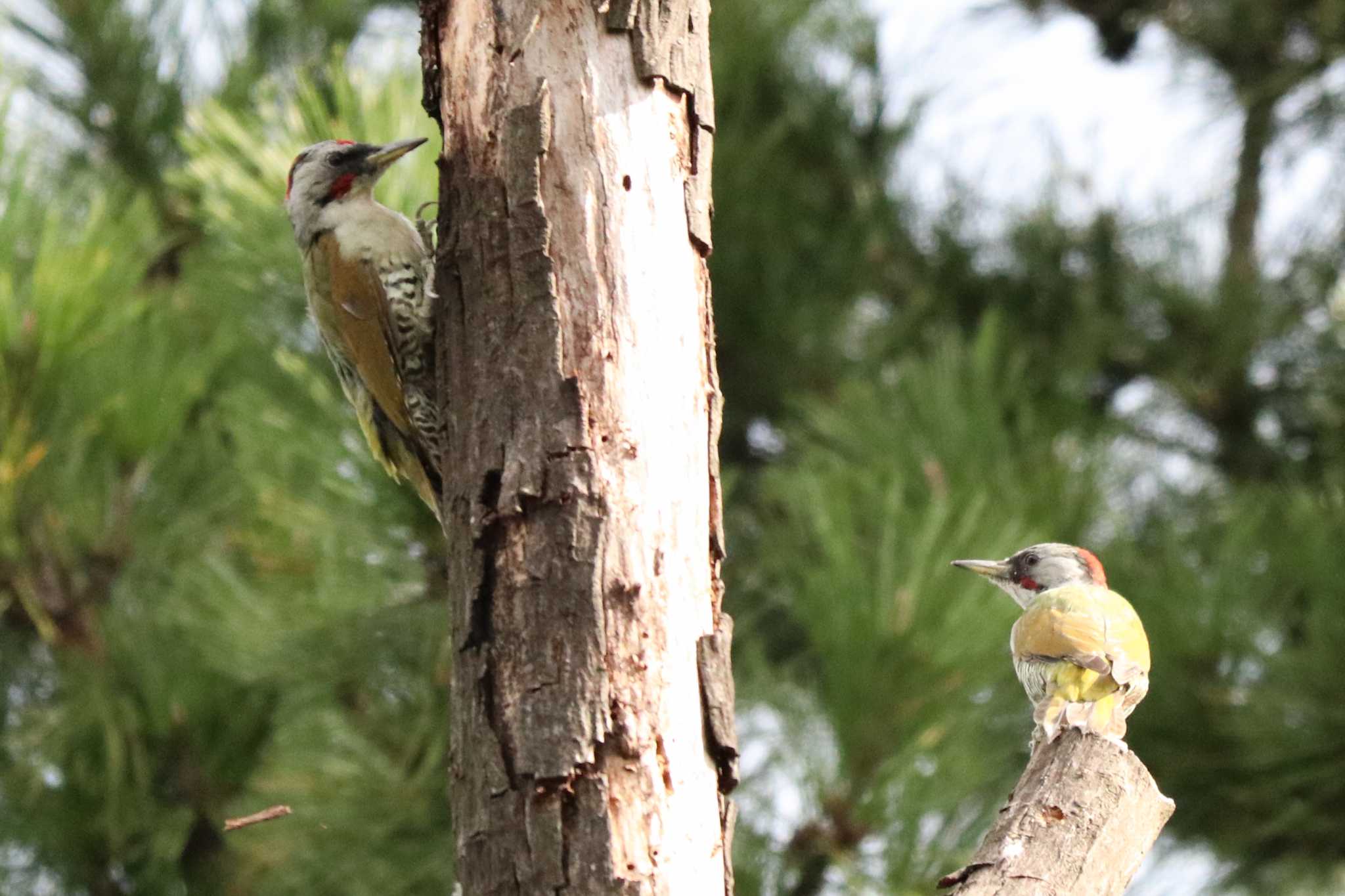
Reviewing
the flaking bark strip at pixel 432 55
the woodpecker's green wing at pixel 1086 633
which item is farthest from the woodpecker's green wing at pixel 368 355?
the woodpecker's green wing at pixel 1086 633

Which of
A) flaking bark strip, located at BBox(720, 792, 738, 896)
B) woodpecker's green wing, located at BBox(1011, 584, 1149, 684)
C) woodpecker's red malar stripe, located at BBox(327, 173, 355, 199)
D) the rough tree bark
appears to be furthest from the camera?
woodpecker's red malar stripe, located at BBox(327, 173, 355, 199)

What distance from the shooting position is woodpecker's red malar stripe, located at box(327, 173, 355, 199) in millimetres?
3328

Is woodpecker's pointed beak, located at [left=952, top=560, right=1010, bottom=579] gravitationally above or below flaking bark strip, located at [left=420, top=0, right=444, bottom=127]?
below

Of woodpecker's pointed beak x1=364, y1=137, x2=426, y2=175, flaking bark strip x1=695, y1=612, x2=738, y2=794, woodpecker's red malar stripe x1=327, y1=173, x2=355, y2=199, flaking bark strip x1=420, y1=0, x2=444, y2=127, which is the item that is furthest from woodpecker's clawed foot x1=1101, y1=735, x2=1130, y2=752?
woodpecker's red malar stripe x1=327, y1=173, x2=355, y2=199

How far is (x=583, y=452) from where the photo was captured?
6.12ft

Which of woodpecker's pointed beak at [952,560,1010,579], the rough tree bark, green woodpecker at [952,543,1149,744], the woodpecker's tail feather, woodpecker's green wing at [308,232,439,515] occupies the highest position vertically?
woodpecker's green wing at [308,232,439,515]

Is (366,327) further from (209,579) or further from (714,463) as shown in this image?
(714,463)

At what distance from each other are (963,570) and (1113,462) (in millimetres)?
1177

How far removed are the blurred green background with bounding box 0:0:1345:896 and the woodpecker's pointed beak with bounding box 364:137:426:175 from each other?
0.66 feet

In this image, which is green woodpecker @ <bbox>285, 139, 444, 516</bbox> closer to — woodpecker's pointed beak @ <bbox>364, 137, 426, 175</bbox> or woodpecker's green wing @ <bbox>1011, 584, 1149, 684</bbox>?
woodpecker's pointed beak @ <bbox>364, 137, 426, 175</bbox>

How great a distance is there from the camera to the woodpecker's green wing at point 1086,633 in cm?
212

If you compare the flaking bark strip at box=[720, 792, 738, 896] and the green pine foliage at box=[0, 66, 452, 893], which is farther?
the green pine foliage at box=[0, 66, 452, 893]

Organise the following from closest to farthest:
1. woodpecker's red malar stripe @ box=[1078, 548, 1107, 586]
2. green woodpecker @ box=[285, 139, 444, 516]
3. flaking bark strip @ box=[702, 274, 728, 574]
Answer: flaking bark strip @ box=[702, 274, 728, 574]
woodpecker's red malar stripe @ box=[1078, 548, 1107, 586]
green woodpecker @ box=[285, 139, 444, 516]

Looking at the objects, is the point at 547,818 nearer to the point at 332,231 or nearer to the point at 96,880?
the point at 332,231
